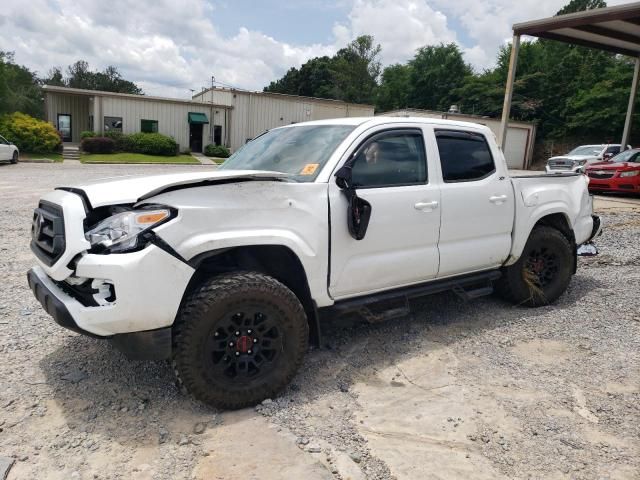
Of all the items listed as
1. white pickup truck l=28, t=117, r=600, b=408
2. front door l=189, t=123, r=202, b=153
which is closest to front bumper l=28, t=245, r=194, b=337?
white pickup truck l=28, t=117, r=600, b=408

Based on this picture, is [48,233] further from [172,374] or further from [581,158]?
[581,158]

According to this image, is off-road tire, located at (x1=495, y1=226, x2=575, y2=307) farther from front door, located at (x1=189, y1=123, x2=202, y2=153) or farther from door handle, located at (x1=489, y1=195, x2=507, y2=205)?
front door, located at (x1=189, y1=123, x2=202, y2=153)

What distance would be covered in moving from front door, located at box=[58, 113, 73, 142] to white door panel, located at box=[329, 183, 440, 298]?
35.7 m

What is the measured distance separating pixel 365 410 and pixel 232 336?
984 mm

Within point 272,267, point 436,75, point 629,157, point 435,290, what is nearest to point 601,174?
point 629,157

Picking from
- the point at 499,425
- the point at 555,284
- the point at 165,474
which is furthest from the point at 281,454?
the point at 555,284

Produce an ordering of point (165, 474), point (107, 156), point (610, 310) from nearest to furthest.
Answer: point (165, 474) < point (610, 310) < point (107, 156)

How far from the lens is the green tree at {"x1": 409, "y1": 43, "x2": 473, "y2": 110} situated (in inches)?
2279

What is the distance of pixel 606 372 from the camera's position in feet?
12.6

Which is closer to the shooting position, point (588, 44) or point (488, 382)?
point (488, 382)

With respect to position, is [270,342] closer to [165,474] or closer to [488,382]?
[165,474]

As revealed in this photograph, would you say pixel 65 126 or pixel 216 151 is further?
pixel 65 126

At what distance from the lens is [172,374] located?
3553 mm

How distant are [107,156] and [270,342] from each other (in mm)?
28097
